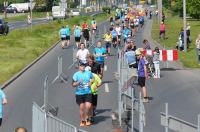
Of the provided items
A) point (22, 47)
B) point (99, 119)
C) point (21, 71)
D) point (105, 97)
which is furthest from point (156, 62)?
point (22, 47)

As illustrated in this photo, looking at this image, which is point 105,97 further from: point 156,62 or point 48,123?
point 48,123

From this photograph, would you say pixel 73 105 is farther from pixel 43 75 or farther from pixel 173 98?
pixel 43 75

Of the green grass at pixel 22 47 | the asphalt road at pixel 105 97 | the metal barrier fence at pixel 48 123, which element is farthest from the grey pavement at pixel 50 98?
the metal barrier fence at pixel 48 123

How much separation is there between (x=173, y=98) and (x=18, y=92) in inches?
233

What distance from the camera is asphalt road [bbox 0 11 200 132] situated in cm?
1862

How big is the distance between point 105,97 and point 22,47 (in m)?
25.2

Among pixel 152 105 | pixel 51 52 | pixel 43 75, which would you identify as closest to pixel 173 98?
pixel 152 105

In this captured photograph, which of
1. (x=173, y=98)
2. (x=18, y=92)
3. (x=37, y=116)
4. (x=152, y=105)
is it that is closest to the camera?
(x=37, y=116)

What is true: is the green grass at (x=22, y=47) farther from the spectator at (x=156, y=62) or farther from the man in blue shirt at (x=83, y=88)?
the man in blue shirt at (x=83, y=88)

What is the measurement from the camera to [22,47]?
1879 inches

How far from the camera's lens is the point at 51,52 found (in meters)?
44.8

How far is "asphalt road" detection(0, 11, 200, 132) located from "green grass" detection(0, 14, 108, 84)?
3.28 ft

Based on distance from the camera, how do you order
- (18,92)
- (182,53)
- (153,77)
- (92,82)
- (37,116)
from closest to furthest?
(37,116), (92,82), (18,92), (153,77), (182,53)

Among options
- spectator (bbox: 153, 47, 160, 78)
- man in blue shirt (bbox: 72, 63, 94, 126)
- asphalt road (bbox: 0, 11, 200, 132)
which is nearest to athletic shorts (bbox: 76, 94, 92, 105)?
man in blue shirt (bbox: 72, 63, 94, 126)
